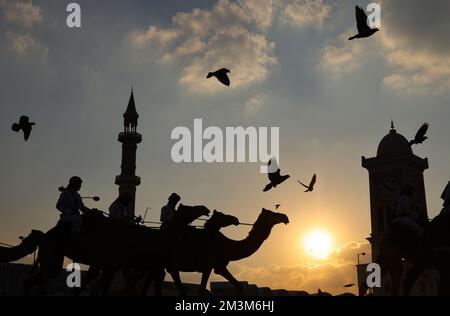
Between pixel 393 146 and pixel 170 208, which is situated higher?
pixel 393 146

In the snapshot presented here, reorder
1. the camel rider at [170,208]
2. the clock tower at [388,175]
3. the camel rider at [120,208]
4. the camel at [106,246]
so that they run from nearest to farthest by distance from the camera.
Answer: the camel at [106,246]
the camel rider at [120,208]
the camel rider at [170,208]
the clock tower at [388,175]

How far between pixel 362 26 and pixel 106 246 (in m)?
8.65

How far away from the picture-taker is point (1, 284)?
72625 millimetres

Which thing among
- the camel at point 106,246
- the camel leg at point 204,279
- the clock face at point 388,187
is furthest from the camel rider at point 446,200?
the clock face at point 388,187

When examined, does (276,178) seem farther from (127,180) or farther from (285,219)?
(127,180)

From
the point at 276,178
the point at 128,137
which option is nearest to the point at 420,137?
the point at 276,178

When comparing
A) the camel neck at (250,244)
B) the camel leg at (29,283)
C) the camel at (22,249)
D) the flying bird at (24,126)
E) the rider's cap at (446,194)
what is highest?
the flying bird at (24,126)

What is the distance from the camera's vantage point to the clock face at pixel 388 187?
227 feet

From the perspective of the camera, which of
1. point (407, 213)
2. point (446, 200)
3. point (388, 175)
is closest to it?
point (446, 200)

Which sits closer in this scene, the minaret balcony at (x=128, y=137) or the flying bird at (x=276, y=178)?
the flying bird at (x=276, y=178)

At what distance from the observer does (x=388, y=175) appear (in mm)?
69875

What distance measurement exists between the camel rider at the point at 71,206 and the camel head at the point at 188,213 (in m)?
2.12

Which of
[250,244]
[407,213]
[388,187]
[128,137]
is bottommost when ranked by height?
[250,244]

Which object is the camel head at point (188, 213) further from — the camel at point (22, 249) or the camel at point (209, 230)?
the camel at point (22, 249)
